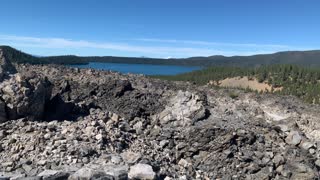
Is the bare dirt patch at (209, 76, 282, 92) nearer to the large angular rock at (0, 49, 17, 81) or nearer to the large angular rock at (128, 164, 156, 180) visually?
the large angular rock at (0, 49, 17, 81)

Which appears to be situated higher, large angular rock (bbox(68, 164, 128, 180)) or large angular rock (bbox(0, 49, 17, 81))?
large angular rock (bbox(0, 49, 17, 81))

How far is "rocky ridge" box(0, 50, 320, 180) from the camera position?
15938 millimetres

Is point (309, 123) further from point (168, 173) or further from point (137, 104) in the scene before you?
point (168, 173)

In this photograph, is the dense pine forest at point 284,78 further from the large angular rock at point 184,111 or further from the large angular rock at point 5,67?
the large angular rock at point 5,67

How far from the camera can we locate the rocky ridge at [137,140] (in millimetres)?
15938

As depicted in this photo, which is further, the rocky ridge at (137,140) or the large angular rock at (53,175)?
the rocky ridge at (137,140)

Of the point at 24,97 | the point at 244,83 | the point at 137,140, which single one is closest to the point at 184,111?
the point at 137,140

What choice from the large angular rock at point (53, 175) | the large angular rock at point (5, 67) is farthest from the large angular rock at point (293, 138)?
the large angular rock at point (5, 67)

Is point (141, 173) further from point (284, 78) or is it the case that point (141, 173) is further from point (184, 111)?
point (284, 78)

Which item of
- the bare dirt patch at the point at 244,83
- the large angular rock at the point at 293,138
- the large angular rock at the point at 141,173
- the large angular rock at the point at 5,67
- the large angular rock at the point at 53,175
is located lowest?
the bare dirt patch at the point at 244,83

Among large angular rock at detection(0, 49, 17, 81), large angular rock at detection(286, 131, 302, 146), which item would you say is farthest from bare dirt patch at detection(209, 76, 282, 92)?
large angular rock at detection(0, 49, 17, 81)

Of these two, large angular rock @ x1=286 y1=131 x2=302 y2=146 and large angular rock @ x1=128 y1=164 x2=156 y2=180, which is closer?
large angular rock @ x1=128 y1=164 x2=156 y2=180

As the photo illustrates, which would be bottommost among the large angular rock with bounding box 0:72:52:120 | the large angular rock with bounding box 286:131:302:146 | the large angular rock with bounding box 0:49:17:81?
the large angular rock with bounding box 286:131:302:146

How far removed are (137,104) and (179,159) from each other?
602cm
